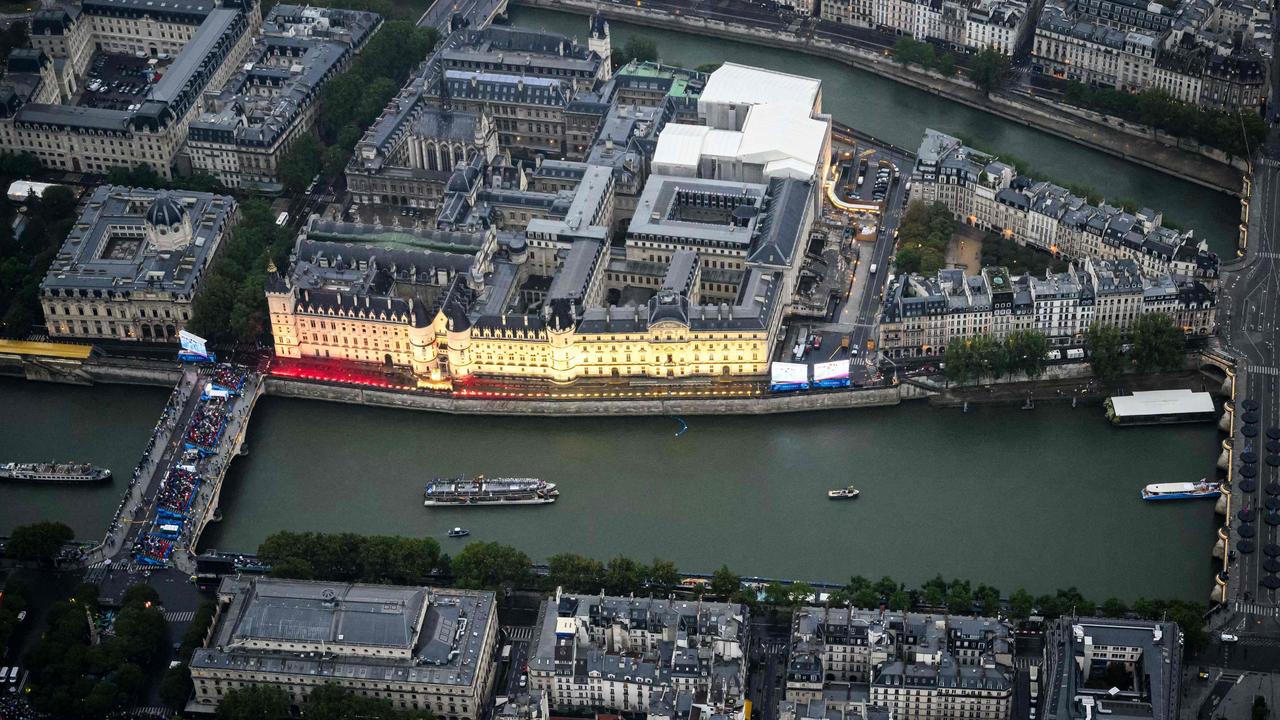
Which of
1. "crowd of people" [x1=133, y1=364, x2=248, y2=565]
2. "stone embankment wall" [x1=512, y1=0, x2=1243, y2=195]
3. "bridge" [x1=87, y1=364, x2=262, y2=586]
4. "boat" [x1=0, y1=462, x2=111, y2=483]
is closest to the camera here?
"bridge" [x1=87, y1=364, x2=262, y2=586]

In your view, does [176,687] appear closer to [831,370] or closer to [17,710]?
[17,710]

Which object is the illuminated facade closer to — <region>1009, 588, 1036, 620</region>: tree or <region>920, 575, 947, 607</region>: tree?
<region>920, 575, 947, 607</region>: tree

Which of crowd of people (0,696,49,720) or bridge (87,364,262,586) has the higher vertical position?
bridge (87,364,262,586)

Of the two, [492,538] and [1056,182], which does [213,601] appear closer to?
[492,538]

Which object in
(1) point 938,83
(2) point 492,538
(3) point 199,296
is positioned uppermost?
(1) point 938,83

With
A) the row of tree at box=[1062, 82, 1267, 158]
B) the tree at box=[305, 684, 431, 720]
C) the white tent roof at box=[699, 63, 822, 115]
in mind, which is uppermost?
the row of tree at box=[1062, 82, 1267, 158]

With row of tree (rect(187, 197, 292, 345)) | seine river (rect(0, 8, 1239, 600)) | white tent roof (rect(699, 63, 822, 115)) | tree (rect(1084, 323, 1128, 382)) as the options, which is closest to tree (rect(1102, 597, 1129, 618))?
seine river (rect(0, 8, 1239, 600))

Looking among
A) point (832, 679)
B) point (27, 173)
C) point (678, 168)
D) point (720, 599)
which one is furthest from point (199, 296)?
point (832, 679)
